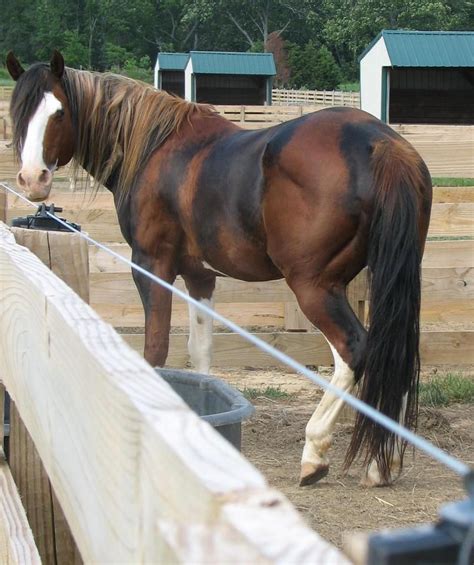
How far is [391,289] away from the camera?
3688mm

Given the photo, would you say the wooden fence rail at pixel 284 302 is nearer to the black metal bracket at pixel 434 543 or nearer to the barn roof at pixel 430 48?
the black metal bracket at pixel 434 543

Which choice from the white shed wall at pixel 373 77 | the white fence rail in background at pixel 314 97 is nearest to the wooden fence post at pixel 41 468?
the white shed wall at pixel 373 77

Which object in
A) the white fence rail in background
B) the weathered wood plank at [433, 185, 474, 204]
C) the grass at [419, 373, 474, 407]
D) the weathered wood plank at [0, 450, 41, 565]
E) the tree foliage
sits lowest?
the grass at [419, 373, 474, 407]

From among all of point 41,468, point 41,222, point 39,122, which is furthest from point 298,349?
point 41,468

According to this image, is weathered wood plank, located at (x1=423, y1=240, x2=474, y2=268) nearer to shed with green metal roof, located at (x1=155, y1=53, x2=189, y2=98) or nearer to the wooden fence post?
the wooden fence post

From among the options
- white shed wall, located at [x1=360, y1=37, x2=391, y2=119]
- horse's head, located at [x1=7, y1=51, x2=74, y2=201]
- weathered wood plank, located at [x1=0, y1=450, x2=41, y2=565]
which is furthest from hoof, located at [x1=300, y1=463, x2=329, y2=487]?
white shed wall, located at [x1=360, y1=37, x2=391, y2=119]

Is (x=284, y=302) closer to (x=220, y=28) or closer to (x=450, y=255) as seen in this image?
(x=450, y=255)

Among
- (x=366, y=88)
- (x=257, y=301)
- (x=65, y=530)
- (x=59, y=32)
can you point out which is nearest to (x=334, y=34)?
(x=59, y=32)

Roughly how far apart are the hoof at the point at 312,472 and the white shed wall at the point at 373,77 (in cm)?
2184

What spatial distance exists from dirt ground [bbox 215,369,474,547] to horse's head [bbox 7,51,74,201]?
1.84m

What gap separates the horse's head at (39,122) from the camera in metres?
4.70

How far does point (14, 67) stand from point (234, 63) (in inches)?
1208

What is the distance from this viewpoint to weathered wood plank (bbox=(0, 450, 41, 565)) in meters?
1.81

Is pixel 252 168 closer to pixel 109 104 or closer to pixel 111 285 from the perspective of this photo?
pixel 109 104
